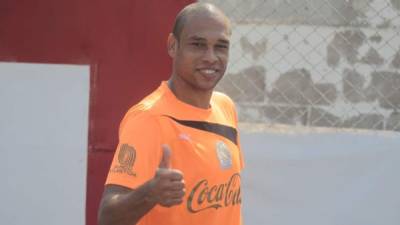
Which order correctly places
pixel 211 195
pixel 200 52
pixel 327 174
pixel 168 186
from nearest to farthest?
pixel 168 186, pixel 211 195, pixel 200 52, pixel 327 174

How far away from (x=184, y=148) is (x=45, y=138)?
4.80 feet

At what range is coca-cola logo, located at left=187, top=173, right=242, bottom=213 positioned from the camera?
215 cm

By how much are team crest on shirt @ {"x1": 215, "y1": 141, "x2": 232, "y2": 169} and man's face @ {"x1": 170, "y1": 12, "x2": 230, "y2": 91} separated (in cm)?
22

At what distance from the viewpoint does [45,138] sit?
11.1 ft

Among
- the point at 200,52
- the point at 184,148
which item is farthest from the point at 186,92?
the point at 184,148

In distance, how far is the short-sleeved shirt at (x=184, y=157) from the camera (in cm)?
205

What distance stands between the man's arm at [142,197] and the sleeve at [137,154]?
0.04 m

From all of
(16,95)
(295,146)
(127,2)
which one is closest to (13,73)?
(16,95)

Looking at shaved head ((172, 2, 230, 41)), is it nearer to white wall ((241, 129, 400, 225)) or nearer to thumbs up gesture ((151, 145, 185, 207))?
thumbs up gesture ((151, 145, 185, 207))

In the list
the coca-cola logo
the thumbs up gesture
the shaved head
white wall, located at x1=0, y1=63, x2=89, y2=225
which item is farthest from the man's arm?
white wall, located at x1=0, y1=63, x2=89, y2=225

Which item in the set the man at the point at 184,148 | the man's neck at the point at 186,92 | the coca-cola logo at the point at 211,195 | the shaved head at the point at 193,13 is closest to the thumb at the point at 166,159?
the man at the point at 184,148

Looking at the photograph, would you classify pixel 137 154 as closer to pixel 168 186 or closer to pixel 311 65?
pixel 168 186

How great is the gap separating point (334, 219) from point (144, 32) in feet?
4.65

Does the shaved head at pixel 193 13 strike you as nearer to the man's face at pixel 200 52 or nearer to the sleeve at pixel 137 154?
the man's face at pixel 200 52
